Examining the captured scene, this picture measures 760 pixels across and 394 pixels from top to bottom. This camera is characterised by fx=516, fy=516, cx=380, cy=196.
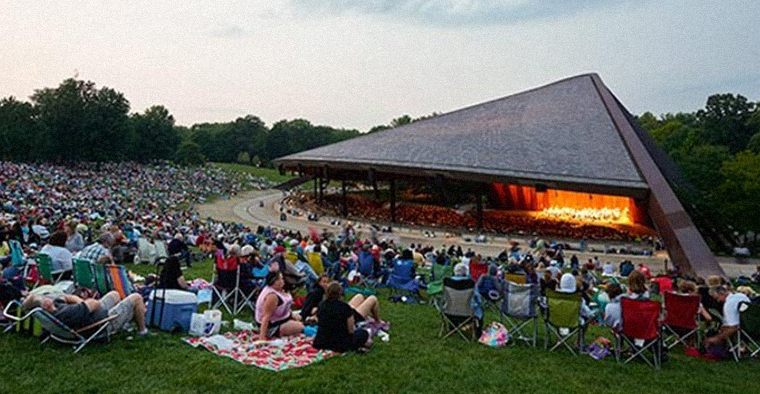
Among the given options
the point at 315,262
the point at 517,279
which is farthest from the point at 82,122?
the point at 517,279

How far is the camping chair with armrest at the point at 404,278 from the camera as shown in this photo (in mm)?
10453

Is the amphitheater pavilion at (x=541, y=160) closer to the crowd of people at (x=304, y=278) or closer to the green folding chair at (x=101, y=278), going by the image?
the crowd of people at (x=304, y=278)

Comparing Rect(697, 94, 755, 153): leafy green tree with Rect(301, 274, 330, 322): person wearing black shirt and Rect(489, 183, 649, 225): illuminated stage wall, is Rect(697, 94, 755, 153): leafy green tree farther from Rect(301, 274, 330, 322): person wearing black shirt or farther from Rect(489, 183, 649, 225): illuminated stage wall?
Rect(301, 274, 330, 322): person wearing black shirt

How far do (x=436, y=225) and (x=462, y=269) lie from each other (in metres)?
24.4

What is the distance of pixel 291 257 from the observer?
10.5 meters

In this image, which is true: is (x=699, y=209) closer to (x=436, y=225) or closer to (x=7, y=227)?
(x=436, y=225)

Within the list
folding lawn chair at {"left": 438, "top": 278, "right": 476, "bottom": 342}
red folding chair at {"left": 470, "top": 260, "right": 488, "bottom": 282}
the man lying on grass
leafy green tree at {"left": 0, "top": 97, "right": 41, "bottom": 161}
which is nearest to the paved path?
red folding chair at {"left": 470, "top": 260, "right": 488, "bottom": 282}

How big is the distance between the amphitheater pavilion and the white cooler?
52.5 ft

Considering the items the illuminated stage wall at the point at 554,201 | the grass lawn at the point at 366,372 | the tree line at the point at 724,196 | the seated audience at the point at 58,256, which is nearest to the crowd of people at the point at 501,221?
the illuminated stage wall at the point at 554,201

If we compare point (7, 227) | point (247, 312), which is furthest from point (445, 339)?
point (7, 227)

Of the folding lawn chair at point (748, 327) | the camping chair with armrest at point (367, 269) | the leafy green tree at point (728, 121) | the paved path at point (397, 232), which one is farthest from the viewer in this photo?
the leafy green tree at point (728, 121)

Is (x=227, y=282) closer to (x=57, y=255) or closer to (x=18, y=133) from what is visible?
(x=57, y=255)

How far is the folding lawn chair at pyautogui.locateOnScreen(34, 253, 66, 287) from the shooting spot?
27.5ft

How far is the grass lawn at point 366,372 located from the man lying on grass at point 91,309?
25 centimetres
